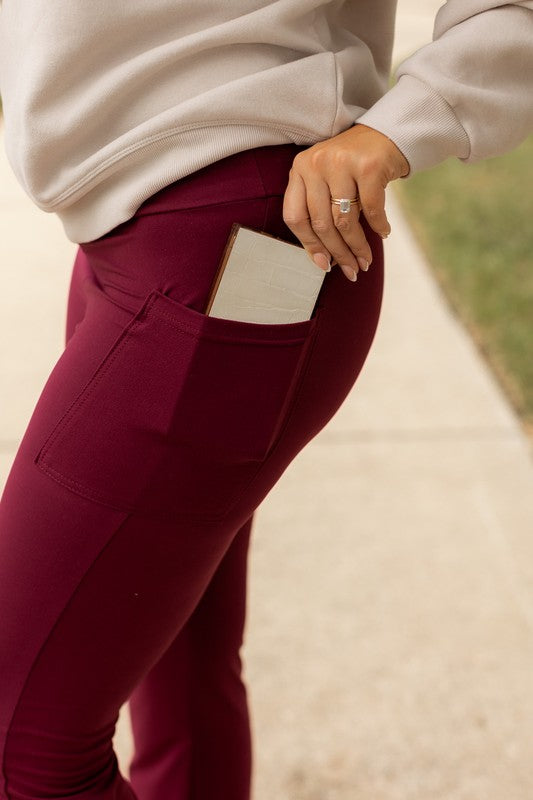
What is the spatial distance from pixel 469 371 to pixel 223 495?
254cm

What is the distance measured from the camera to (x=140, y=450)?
1.01 metres

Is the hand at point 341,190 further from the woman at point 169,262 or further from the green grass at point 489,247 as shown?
the green grass at point 489,247

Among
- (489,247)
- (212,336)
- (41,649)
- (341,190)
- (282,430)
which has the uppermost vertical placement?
(341,190)

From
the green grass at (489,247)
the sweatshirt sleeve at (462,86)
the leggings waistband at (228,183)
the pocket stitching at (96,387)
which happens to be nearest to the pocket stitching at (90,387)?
the pocket stitching at (96,387)

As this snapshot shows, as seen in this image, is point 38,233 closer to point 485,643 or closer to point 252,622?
point 252,622

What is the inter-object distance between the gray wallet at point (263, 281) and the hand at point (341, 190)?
0.02 meters

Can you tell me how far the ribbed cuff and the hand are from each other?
1 cm

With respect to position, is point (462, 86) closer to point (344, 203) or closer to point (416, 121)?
point (416, 121)

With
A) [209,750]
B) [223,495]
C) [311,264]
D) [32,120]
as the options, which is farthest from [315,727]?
[32,120]

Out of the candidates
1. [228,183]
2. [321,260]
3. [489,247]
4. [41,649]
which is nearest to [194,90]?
[228,183]

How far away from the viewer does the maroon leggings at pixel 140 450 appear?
0.99 meters

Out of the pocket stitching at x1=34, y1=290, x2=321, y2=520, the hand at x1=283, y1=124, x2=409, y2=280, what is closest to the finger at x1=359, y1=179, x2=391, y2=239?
the hand at x1=283, y1=124, x2=409, y2=280

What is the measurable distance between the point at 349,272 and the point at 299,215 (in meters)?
0.09

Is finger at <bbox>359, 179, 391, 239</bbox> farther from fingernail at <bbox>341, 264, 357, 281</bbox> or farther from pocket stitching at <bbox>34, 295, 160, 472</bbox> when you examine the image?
pocket stitching at <bbox>34, 295, 160, 472</bbox>
